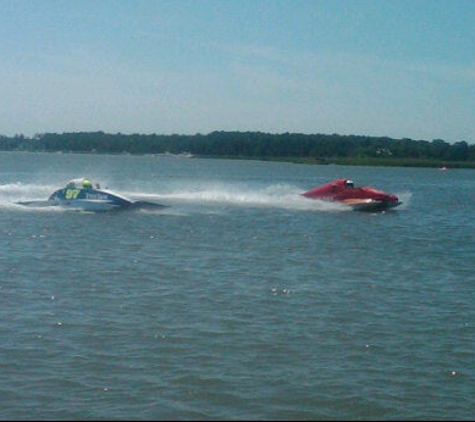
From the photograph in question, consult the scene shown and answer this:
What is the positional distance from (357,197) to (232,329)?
30.8m

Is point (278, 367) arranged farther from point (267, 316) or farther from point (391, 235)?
point (391, 235)

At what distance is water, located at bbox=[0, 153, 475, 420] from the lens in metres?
12.5

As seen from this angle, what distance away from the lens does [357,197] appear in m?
46.3

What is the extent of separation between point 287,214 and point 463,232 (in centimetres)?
928

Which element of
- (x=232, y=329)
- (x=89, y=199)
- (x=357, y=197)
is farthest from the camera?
(x=357, y=197)

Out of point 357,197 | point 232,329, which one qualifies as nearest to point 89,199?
point 357,197

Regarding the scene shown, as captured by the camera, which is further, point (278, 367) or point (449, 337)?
point (449, 337)

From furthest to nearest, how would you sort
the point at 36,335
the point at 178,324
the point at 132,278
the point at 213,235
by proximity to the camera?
the point at 213,235 → the point at 132,278 → the point at 178,324 → the point at 36,335

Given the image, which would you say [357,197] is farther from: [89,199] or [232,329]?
[232,329]

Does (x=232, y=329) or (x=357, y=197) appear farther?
(x=357, y=197)

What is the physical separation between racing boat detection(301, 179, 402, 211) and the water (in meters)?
14.5

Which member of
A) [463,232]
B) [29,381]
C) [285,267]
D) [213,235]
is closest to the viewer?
[29,381]

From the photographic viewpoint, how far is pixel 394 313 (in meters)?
18.1

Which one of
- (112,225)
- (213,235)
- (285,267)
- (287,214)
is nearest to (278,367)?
(285,267)
